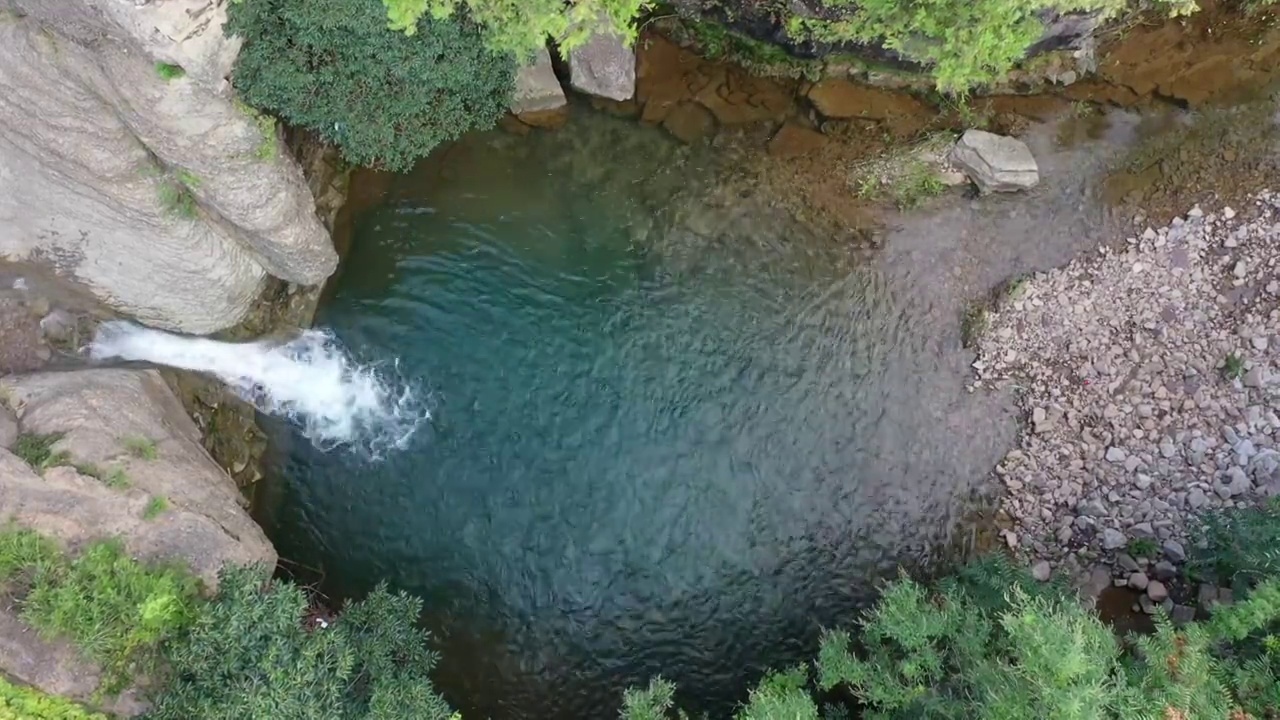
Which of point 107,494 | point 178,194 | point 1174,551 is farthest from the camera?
point 1174,551

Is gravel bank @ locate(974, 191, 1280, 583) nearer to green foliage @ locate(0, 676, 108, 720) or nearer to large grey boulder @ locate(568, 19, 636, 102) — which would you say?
large grey boulder @ locate(568, 19, 636, 102)

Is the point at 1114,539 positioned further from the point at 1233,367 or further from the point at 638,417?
the point at 638,417

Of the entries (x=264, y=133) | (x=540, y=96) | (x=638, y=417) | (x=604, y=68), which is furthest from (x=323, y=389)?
(x=604, y=68)

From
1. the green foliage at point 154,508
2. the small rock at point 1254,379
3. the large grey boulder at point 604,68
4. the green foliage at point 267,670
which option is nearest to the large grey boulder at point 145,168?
the green foliage at point 154,508

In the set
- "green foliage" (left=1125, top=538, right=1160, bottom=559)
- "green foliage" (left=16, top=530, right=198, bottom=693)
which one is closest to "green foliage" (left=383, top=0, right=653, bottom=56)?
"green foliage" (left=16, top=530, right=198, bottom=693)

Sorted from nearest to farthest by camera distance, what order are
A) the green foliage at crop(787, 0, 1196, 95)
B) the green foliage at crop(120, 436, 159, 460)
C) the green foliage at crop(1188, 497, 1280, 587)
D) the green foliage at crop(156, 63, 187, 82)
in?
the green foliage at crop(787, 0, 1196, 95), the green foliage at crop(156, 63, 187, 82), the green foliage at crop(120, 436, 159, 460), the green foliage at crop(1188, 497, 1280, 587)
